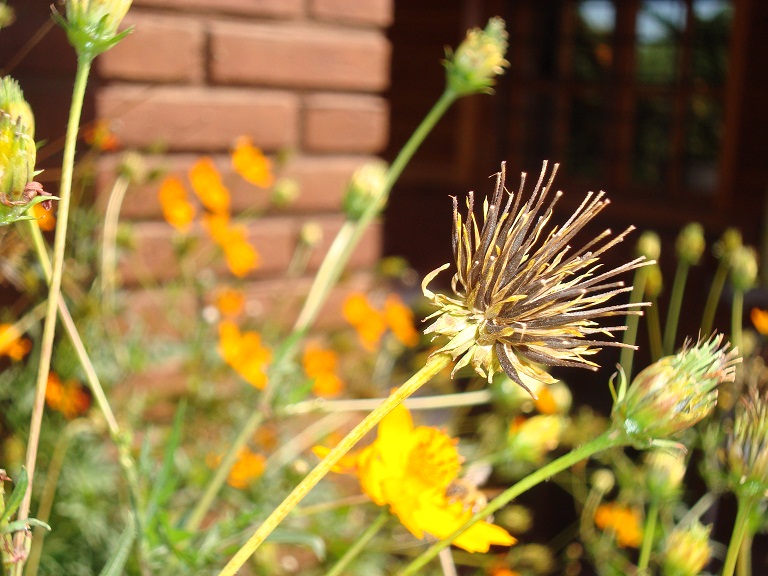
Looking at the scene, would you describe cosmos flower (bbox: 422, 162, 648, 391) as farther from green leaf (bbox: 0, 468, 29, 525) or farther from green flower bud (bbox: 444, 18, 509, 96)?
green flower bud (bbox: 444, 18, 509, 96)

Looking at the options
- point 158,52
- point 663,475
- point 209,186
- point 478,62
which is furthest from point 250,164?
point 663,475

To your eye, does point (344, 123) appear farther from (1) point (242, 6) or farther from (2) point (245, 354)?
(2) point (245, 354)

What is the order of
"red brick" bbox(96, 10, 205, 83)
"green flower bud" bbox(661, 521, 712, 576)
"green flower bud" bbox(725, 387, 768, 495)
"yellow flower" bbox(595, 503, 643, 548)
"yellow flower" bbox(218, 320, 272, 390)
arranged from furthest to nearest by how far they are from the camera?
1. "yellow flower" bbox(595, 503, 643, 548)
2. "red brick" bbox(96, 10, 205, 83)
3. "yellow flower" bbox(218, 320, 272, 390)
4. "green flower bud" bbox(661, 521, 712, 576)
5. "green flower bud" bbox(725, 387, 768, 495)

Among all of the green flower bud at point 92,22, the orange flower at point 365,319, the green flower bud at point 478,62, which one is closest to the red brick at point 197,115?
the orange flower at point 365,319

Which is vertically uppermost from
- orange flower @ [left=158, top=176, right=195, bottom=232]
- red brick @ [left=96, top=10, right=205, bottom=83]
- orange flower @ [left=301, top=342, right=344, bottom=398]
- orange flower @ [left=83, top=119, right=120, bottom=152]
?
red brick @ [left=96, top=10, right=205, bottom=83]

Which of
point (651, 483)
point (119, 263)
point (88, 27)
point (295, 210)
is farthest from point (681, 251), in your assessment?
point (88, 27)

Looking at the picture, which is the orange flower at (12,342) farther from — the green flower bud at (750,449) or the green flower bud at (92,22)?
the green flower bud at (750,449)

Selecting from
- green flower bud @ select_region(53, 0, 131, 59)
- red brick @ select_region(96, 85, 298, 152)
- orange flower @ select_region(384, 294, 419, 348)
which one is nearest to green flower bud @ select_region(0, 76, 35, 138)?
green flower bud @ select_region(53, 0, 131, 59)
